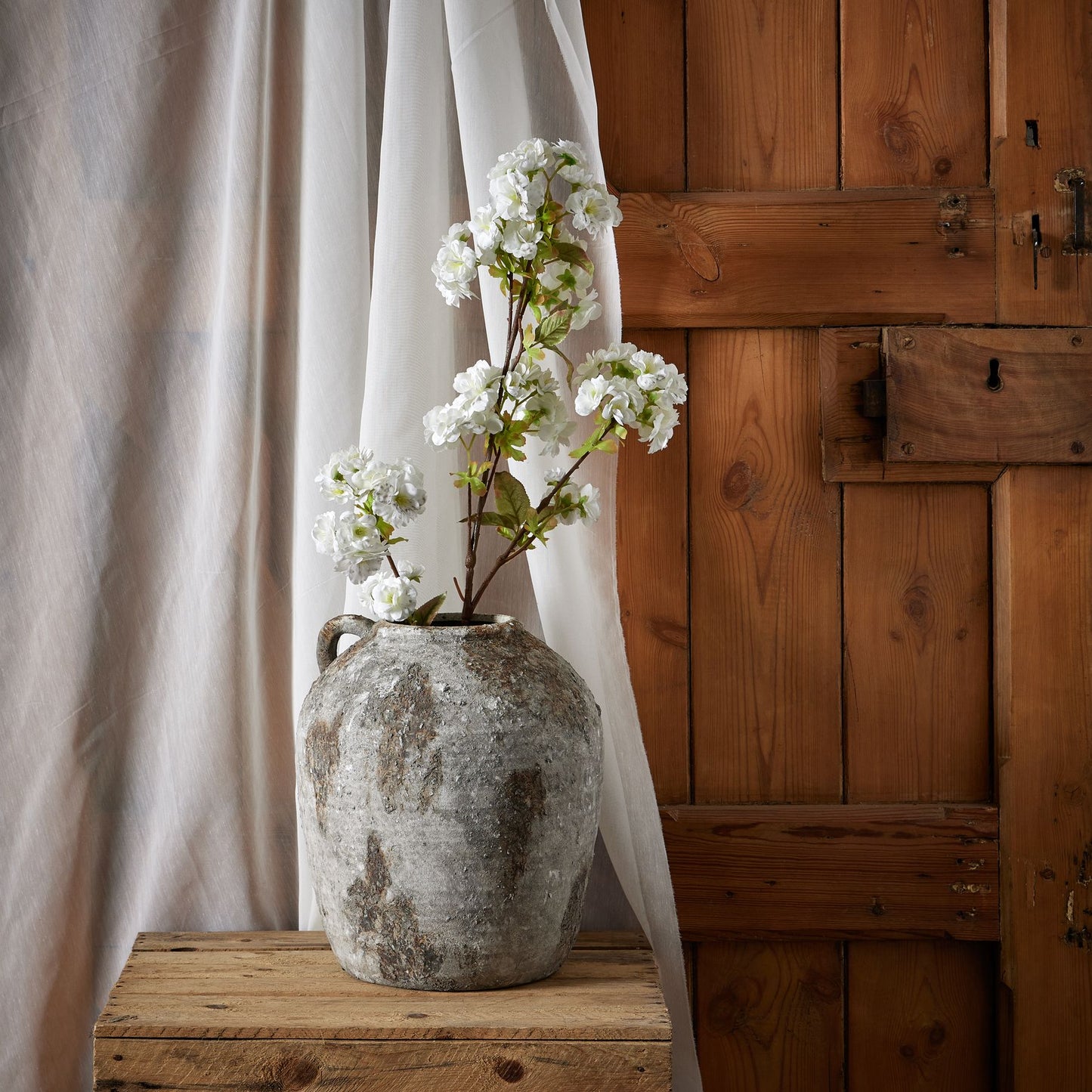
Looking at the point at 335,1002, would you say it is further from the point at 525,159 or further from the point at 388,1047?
the point at 525,159

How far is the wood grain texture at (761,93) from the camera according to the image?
1181 mm

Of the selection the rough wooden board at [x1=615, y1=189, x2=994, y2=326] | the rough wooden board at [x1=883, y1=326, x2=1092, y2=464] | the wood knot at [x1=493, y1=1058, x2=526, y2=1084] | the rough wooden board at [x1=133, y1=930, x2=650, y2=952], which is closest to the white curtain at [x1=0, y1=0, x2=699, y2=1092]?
the rough wooden board at [x1=133, y1=930, x2=650, y2=952]

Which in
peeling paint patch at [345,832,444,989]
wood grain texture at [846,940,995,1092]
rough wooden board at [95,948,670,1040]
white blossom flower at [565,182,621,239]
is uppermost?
white blossom flower at [565,182,621,239]

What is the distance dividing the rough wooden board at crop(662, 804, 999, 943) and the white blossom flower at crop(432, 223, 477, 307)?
2.01ft

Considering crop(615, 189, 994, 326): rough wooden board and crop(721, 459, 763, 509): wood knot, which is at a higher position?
crop(615, 189, 994, 326): rough wooden board

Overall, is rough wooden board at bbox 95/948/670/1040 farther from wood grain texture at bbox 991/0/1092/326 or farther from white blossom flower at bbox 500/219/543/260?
wood grain texture at bbox 991/0/1092/326

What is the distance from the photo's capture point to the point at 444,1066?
0.82m

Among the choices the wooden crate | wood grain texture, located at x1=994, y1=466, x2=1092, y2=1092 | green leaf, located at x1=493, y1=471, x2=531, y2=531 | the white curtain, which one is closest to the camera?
the wooden crate

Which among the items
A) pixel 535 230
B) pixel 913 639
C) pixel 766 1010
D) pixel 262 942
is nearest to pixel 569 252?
pixel 535 230

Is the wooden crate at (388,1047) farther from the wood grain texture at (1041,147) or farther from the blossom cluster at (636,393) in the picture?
the wood grain texture at (1041,147)

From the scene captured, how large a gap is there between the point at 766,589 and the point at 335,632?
1.61 feet

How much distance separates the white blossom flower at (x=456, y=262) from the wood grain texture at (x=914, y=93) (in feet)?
1.65

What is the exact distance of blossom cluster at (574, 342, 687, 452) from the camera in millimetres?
888

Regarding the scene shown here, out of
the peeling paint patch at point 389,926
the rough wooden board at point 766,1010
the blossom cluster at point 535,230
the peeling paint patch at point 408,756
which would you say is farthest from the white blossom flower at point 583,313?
the rough wooden board at point 766,1010
